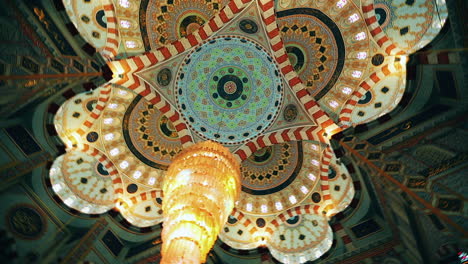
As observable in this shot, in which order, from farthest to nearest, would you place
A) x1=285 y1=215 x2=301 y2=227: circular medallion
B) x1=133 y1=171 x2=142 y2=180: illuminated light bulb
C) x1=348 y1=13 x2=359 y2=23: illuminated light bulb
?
x1=285 y1=215 x2=301 y2=227: circular medallion
x1=133 y1=171 x2=142 y2=180: illuminated light bulb
x1=348 y1=13 x2=359 y2=23: illuminated light bulb

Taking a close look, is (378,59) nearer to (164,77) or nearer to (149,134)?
(164,77)

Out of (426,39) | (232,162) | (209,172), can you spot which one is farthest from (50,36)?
(426,39)

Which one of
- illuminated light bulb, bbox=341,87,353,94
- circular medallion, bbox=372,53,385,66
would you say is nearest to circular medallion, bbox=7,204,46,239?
illuminated light bulb, bbox=341,87,353,94

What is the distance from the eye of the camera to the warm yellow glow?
4.85 m

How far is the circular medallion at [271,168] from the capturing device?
1084cm

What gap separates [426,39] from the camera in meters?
6.91

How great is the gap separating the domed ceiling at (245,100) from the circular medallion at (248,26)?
0.11ft

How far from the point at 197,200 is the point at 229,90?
5.62 metres

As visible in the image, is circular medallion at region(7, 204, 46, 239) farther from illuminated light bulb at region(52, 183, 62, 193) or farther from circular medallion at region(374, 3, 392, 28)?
circular medallion at region(374, 3, 392, 28)

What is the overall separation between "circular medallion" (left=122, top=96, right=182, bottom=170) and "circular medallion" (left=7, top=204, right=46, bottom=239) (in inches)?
150

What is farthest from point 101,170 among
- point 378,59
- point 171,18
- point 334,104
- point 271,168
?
point 378,59

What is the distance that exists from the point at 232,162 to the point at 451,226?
4515 millimetres

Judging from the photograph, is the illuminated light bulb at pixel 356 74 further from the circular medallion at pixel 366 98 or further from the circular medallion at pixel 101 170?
the circular medallion at pixel 101 170

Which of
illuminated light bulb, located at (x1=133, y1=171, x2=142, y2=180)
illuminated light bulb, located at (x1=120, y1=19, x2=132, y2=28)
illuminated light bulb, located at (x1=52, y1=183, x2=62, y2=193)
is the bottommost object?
illuminated light bulb, located at (x1=52, y1=183, x2=62, y2=193)
